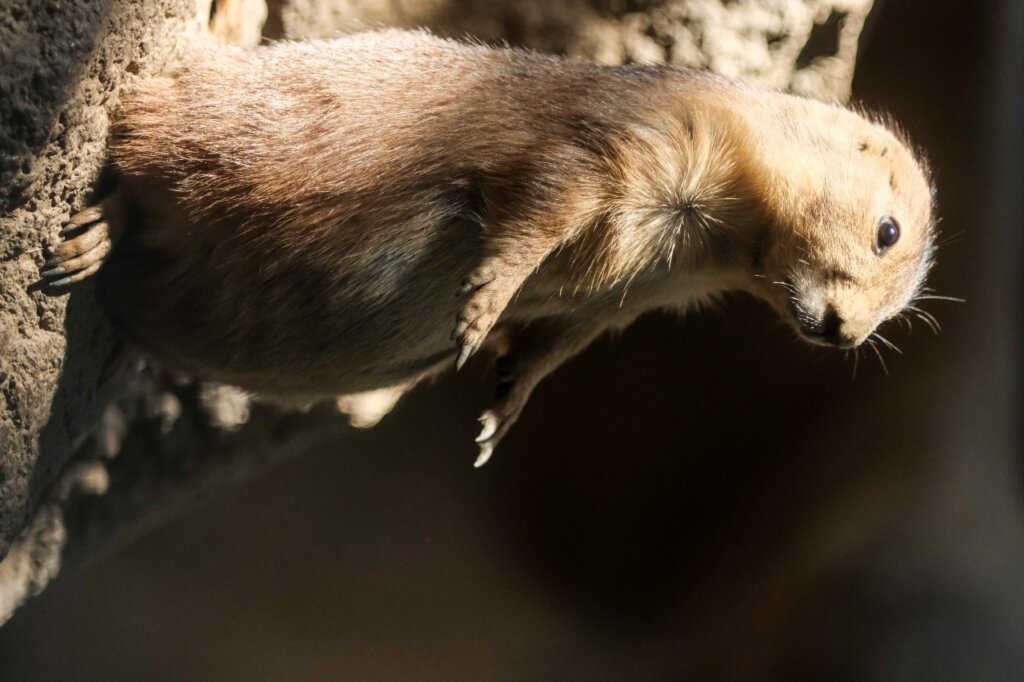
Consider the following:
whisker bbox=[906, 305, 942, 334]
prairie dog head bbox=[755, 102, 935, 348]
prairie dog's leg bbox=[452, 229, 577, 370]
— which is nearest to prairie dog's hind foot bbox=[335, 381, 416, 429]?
prairie dog's leg bbox=[452, 229, 577, 370]

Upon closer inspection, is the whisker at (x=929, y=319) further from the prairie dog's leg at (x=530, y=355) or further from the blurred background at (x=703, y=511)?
the prairie dog's leg at (x=530, y=355)

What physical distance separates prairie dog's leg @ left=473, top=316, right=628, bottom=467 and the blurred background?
0.36 meters

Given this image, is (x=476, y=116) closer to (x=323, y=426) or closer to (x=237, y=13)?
(x=237, y=13)

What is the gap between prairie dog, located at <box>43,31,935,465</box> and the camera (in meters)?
1.80

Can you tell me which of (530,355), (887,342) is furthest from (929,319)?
(530,355)

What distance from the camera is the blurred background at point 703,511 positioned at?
240 centimetres

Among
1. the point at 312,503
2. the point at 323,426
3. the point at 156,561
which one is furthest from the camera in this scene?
the point at 323,426

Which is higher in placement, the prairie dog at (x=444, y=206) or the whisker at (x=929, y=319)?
the prairie dog at (x=444, y=206)

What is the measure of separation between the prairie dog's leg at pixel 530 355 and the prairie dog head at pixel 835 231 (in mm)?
412

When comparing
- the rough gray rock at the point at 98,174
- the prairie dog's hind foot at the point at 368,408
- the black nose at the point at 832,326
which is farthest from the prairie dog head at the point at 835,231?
the prairie dog's hind foot at the point at 368,408

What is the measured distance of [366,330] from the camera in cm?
196

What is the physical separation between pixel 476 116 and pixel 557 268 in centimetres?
34

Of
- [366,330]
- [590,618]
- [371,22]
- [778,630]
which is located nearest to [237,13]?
[371,22]

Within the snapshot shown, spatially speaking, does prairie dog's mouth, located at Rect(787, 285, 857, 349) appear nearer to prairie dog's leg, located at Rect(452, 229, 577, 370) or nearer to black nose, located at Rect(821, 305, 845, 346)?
black nose, located at Rect(821, 305, 845, 346)
